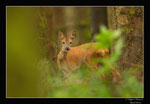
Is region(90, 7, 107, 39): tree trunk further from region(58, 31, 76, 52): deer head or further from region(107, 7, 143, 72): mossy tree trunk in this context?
region(107, 7, 143, 72): mossy tree trunk

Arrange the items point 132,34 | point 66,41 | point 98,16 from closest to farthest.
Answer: point 132,34, point 66,41, point 98,16

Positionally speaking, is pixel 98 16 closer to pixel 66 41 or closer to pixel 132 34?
pixel 66 41

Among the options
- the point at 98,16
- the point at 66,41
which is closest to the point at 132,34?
the point at 66,41

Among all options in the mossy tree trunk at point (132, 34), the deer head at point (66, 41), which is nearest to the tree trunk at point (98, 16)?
the deer head at point (66, 41)

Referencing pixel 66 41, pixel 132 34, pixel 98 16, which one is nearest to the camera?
pixel 132 34

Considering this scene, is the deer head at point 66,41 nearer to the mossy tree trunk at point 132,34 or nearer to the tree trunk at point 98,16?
the mossy tree trunk at point 132,34

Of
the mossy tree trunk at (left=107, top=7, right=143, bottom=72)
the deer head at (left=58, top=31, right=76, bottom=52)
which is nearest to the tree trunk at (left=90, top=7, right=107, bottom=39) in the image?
the deer head at (left=58, top=31, right=76, bottom=52)

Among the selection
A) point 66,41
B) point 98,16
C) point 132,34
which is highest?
point 98,16

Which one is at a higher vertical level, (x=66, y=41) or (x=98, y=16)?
(x=98, y=16)

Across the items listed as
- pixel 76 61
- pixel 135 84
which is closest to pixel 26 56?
pixel 135 84

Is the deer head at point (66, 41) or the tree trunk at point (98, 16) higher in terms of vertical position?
the tree trunk at point (98, 16)

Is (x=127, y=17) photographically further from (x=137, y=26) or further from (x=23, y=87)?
(x=23, y=87)

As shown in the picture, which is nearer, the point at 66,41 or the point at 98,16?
the point at 66,41

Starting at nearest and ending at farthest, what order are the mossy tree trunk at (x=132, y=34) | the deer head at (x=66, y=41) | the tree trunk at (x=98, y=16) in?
the mossy tree trunk at (x=132, y=34), the deer head at (x=66, y=41), the tree trunk at (x=98, y=16)
